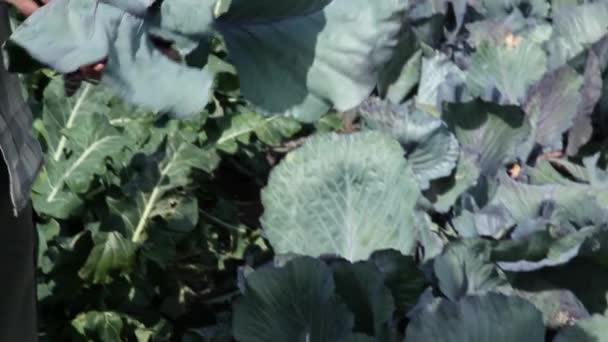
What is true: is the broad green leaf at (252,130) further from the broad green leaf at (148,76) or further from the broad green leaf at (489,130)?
the broad green leaf at (148,76)

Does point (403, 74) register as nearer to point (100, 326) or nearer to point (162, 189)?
point (162, 189)

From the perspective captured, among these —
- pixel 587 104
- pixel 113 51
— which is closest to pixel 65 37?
pixel 113 51

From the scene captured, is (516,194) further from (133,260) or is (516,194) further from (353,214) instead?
(133,260)

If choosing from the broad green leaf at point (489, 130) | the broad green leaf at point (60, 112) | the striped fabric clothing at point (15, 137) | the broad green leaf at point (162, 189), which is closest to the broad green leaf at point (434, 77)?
the broad green leaf at point (489, 130)

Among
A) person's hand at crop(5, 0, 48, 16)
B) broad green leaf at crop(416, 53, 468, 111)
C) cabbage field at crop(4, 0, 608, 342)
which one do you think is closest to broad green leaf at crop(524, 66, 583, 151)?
cabbage field at crop(4, 0, 608, 342)

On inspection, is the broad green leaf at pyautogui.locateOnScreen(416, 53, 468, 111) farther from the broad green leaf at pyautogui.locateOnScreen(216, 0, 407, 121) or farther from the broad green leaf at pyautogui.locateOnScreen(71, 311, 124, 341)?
the broad green leaf at pyautogui.locateOnScreen(216, 0, 407, 121)

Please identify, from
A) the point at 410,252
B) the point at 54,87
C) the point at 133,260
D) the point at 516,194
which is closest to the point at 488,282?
the point at 410,252

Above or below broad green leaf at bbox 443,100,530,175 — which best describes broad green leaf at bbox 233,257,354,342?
above
